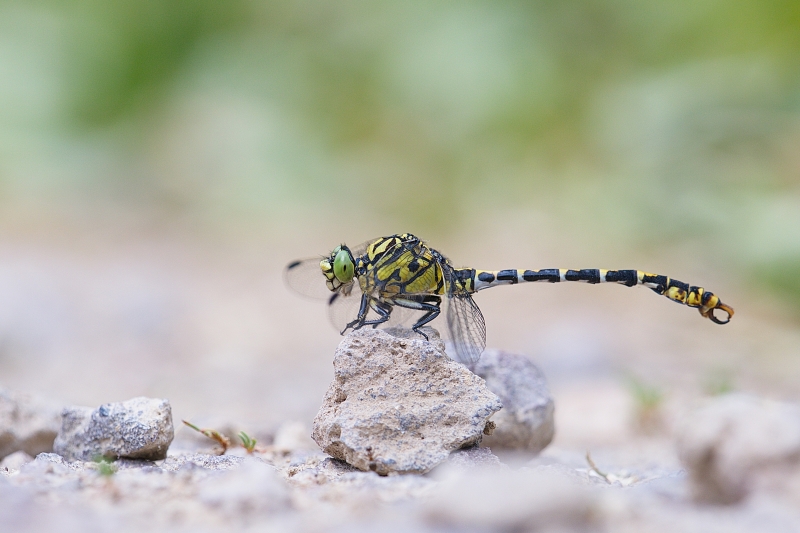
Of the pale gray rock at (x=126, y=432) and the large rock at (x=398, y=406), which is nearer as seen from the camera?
the large rock at (x=398, y=406)

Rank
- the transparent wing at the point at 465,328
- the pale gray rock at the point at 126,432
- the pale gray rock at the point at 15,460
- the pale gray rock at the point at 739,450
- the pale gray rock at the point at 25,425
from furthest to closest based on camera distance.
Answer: the transparent wing at the point at 465,328 → the pale gray rock at the point at 25,425 → the pale gray rock at the point at 15,460 → the pale gray rock at the point at 126,432 → the pale gray rock at the point at 739,450

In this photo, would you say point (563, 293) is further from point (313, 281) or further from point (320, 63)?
point (320, 63)

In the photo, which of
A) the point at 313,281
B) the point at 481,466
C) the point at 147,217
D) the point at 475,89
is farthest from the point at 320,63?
the point at 481,466

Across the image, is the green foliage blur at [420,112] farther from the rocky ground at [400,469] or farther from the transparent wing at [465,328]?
the rocky ground at [400,469]

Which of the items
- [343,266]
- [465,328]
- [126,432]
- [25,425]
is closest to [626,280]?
[465,328]

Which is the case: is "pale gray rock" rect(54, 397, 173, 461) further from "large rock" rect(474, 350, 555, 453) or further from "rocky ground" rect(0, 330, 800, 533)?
"large rock" rect(474, 350, 555, 453)

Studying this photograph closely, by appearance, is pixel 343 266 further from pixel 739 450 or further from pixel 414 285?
pixel 739 450

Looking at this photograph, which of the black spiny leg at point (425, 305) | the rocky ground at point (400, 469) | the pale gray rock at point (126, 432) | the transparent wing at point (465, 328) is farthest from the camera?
the black spiny leg at point (425, 305)

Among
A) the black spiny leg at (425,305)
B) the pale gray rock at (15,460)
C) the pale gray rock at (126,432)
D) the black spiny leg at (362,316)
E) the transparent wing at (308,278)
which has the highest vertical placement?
the transparent wing at (308,278)

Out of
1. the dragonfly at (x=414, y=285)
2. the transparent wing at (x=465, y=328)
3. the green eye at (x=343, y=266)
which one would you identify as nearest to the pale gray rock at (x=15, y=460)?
the dragonfly at (x=414, y=285)
